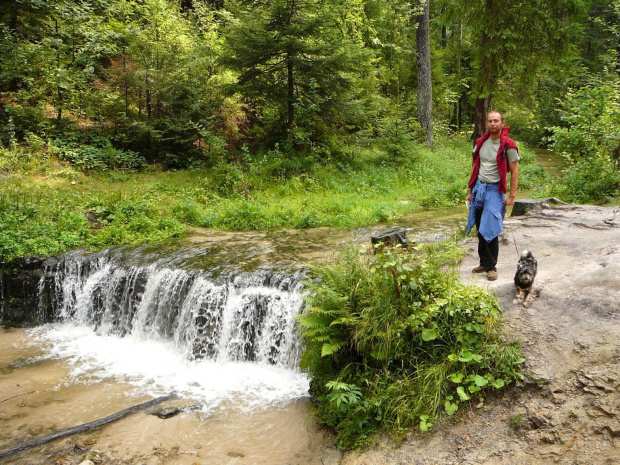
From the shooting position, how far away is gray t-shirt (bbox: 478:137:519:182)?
538 centimetres

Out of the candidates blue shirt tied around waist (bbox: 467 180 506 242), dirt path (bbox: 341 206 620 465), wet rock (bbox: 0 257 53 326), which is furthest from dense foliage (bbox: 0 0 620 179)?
dirt path (bbox: 341 206 620 465)

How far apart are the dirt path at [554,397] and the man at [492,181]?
2.14 ft

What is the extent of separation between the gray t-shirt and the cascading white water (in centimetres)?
336

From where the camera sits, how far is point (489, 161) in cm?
543

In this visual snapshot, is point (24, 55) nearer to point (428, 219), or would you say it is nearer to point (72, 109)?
Answer: point (72, 109)

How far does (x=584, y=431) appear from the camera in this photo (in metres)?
3.53

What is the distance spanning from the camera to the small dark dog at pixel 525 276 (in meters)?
4.71

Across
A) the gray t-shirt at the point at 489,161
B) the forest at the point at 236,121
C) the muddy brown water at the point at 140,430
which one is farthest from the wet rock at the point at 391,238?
the forest at the point at 236,121

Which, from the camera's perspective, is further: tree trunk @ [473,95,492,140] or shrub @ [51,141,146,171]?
shrub @ [51,141,146,171]

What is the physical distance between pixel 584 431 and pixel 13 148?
15.7m

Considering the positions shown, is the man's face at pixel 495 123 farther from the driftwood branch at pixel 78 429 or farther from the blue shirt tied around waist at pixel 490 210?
the driftwood branch at pixel 78 429

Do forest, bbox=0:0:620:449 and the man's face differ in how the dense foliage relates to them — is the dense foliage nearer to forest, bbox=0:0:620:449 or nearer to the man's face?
forest, bbox=0:0:620:449

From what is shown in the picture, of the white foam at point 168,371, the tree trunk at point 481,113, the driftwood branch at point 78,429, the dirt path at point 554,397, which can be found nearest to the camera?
the dirt path at point 554,397

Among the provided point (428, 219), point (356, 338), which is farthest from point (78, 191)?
point (356, 338)
